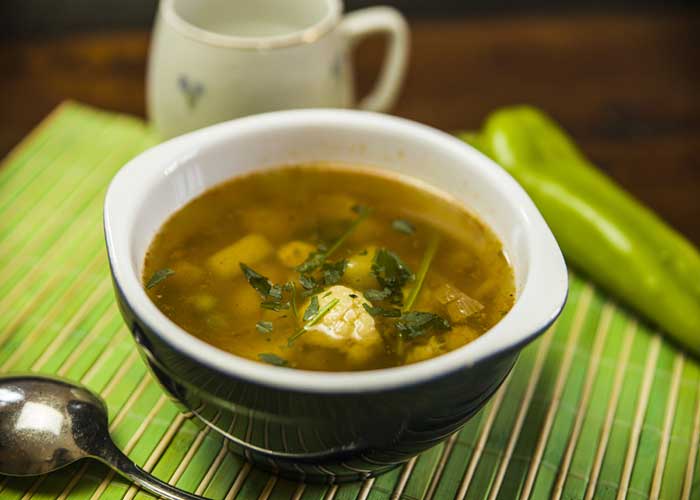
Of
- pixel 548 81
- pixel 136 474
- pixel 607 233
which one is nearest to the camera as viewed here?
pixel 136 474

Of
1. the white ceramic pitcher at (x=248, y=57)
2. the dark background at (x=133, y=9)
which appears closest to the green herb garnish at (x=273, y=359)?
the white ceramic pitcher at (x=248, y=57)

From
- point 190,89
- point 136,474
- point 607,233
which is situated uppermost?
point 190,89

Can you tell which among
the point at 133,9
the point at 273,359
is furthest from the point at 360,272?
the point at 133,9

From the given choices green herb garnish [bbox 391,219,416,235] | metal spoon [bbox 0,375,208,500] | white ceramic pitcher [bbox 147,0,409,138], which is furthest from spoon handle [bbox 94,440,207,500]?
white ceramic pitcher [bbox 147,0,409,138]

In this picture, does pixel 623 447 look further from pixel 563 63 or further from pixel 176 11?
pixel 563 63

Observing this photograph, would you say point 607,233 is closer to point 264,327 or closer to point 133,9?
point 264,327

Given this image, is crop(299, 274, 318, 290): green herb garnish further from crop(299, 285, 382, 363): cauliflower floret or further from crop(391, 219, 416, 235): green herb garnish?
crop(391, 219, 416, 235): green herb garnish

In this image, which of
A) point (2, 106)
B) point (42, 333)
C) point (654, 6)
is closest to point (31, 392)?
point (42, 333)
